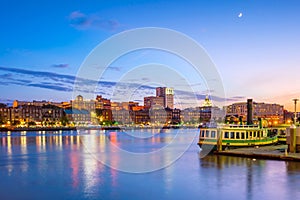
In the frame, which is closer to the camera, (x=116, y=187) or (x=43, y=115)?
(x=116, y=187)

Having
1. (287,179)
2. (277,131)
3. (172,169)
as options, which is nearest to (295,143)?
(287,179)

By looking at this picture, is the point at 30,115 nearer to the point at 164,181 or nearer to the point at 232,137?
the point at 232,137

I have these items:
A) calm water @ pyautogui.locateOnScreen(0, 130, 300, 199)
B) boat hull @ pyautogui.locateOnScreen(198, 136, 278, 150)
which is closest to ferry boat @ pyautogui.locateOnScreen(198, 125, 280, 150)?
boat hull @ pyautogui.locateOnScreen(198, 136, 278, 150)

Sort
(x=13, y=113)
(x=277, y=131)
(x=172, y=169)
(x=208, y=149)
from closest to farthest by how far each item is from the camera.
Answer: (x=172, y=169) < (x=208, y=149) < (x=277, y=131) < (x=13, y=113)

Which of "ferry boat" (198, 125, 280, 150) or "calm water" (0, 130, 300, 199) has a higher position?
"ferry boat" (198, 125, 280, 150)

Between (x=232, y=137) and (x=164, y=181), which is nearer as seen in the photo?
(x=164, y=181)

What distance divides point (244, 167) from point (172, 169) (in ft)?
17.7

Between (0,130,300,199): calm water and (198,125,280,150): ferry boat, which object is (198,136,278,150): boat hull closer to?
(198,125,280,150): ferry boat

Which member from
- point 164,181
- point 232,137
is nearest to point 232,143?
point 232,137

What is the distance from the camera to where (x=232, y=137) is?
35.4m

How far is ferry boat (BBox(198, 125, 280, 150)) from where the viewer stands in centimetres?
3484

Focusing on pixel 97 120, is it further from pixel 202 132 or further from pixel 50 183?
pixel 50 183

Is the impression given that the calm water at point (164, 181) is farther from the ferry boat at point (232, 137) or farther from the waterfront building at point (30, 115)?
the waterfront building at point (30, 115)

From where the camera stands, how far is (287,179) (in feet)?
71.3
